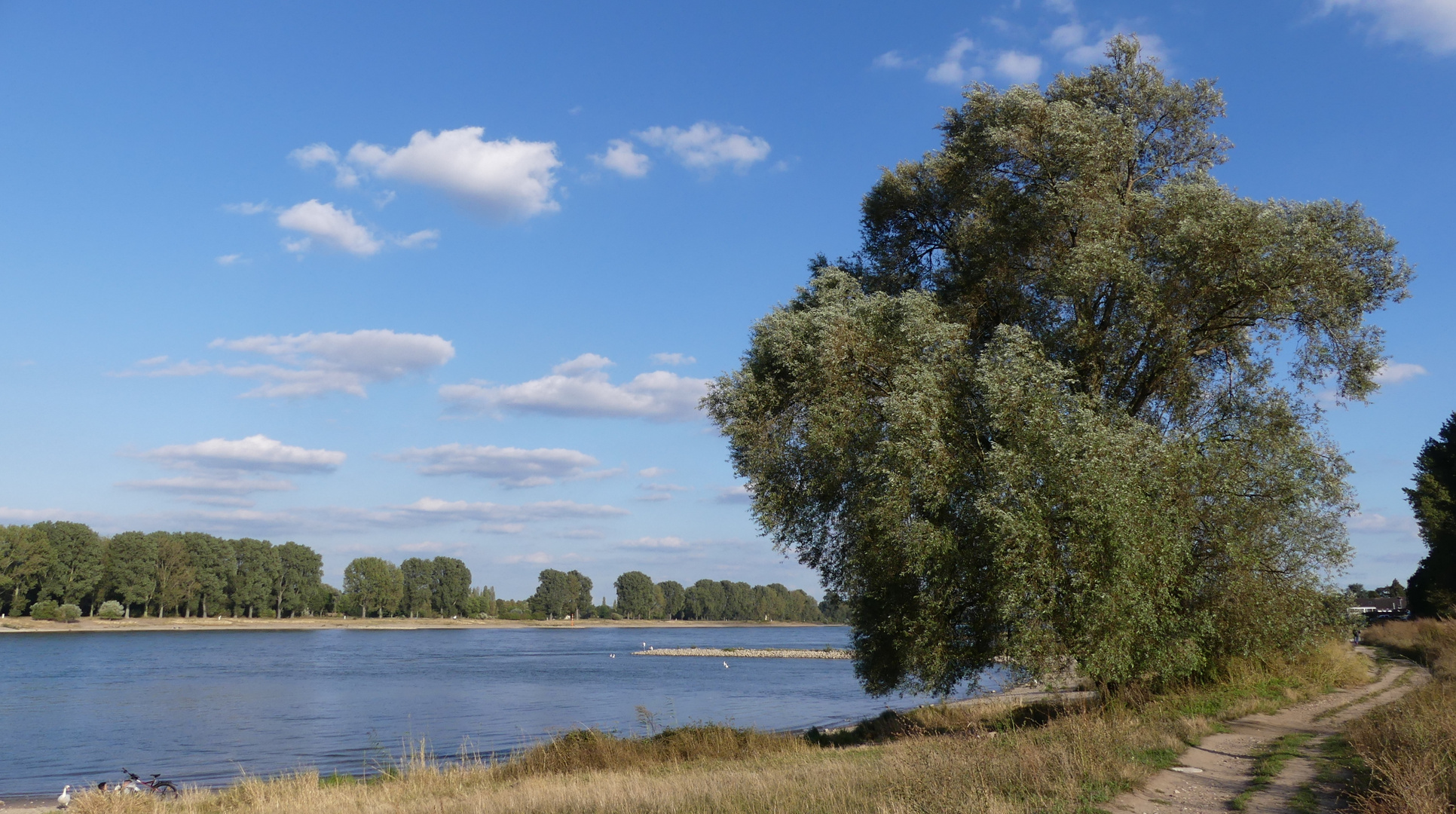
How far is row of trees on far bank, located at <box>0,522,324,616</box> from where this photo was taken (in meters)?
129

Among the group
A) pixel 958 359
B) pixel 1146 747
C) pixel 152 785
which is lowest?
pixel 152 785

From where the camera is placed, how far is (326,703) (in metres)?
52.3

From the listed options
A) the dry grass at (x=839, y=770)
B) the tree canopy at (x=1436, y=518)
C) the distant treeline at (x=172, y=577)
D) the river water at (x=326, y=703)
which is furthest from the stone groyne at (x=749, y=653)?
the dry grass at (x=839, y=770)

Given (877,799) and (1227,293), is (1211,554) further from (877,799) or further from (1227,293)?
(877,799)

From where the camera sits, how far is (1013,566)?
748 inches

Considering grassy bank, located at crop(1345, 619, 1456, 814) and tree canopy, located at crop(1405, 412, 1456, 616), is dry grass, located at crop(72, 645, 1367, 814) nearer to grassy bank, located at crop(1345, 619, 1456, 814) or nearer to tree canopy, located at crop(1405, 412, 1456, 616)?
grassy bank, located at crop(1345, 619, 1456, 814)

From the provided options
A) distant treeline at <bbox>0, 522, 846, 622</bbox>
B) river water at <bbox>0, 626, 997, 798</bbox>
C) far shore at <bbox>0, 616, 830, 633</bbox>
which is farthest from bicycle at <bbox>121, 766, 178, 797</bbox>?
far shore at <bbox>0, 616, 830, 633</bbox>

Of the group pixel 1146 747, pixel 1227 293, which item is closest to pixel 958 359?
pixel 1227 293

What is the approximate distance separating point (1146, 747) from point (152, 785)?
2125 centimetres

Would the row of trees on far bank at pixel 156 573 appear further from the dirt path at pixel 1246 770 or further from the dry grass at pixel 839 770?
the dirt path at pixel 1246 770

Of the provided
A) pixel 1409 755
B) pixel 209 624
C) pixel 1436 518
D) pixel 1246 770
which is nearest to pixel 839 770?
pixel 1246 770

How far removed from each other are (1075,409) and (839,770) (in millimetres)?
9751

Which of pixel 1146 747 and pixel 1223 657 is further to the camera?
pixel 1223 657

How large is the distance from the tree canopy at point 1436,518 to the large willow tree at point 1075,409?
53.3m
